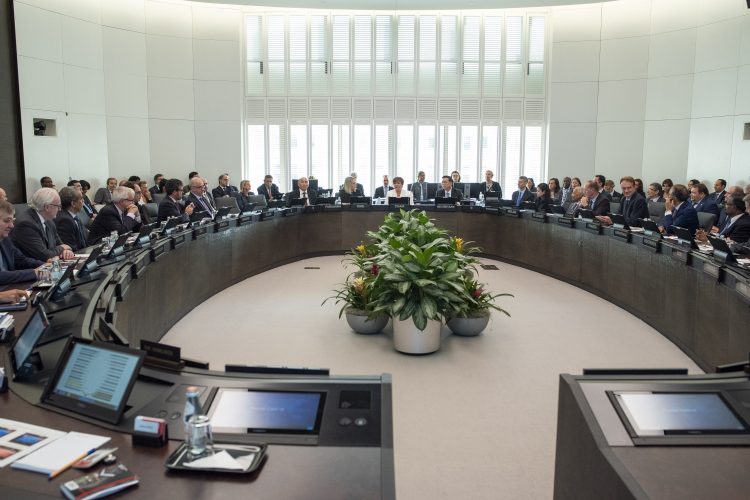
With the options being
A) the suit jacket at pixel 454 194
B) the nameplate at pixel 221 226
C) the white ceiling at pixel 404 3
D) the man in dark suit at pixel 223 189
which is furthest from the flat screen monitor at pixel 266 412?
the white ceiling at pixel 404 3

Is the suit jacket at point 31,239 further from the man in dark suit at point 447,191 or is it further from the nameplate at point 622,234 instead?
the man in dark suit at point 447,191

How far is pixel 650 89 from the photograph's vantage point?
44.8 feet

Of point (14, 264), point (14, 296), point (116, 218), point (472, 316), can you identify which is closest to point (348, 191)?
point (116, 218)

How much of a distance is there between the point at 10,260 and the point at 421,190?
941 cm

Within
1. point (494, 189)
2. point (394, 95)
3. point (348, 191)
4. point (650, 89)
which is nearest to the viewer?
point (348, 191)

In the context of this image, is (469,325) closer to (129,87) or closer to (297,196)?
(297,196)

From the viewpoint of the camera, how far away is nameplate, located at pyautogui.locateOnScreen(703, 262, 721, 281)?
15.2 feet

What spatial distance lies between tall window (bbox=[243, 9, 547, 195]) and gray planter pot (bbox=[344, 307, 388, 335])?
909 cm

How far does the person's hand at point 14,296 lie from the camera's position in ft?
12.0

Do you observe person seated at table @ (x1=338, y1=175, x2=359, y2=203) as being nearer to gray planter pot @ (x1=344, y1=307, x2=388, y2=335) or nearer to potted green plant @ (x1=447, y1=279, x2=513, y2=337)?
gray planter pot @ (x1=344, y1=307, x2=388, y2=335)

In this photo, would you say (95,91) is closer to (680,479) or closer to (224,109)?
(224,109)

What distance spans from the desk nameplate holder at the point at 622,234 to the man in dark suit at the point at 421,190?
6.32m

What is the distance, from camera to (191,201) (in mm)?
8734

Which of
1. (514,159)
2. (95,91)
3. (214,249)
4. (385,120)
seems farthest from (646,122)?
(95,91)
